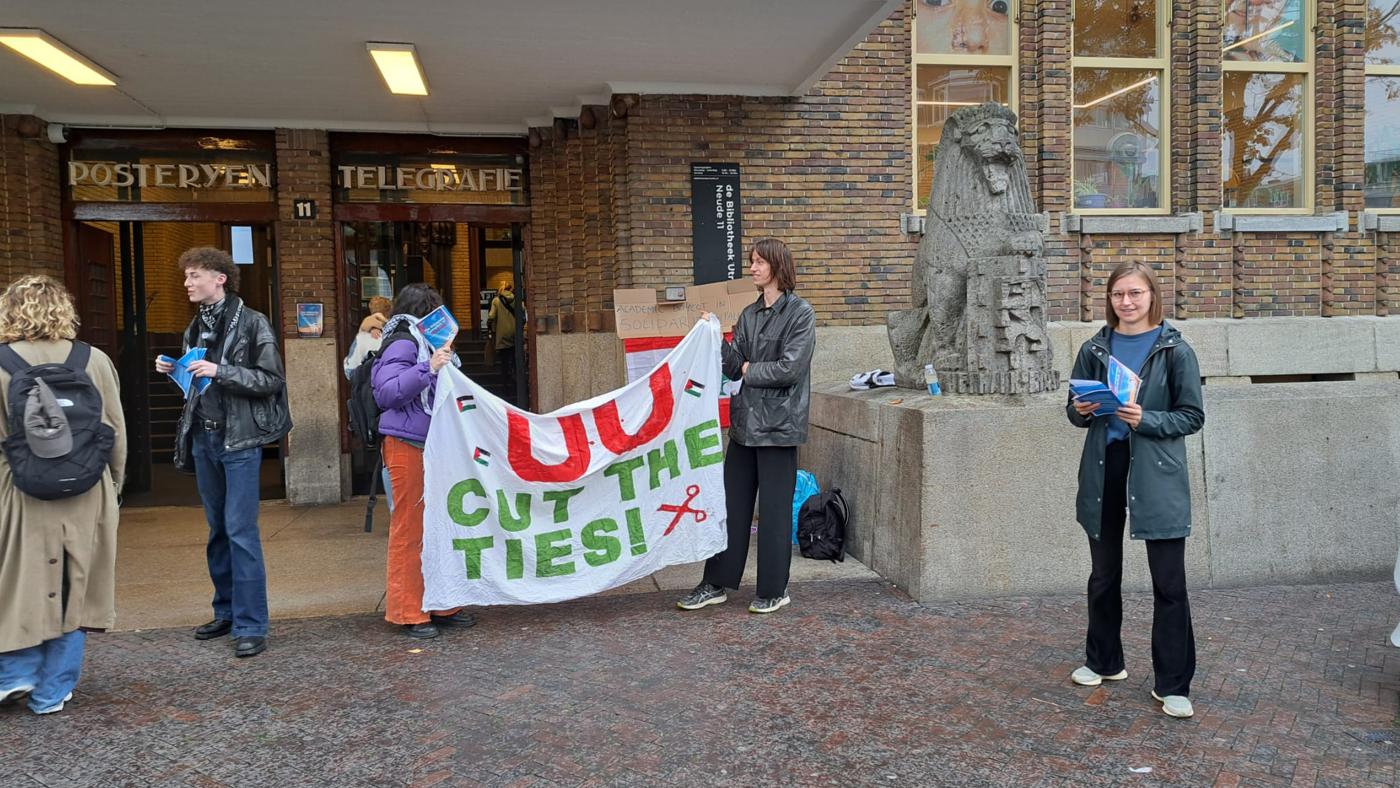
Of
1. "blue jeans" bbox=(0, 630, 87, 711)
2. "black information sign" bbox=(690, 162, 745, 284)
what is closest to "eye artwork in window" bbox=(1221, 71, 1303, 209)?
"black information sign" bbox=(690, 162, 745, 284)

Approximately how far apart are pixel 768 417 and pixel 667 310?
11.9ft

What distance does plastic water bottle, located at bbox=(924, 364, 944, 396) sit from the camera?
6422mm

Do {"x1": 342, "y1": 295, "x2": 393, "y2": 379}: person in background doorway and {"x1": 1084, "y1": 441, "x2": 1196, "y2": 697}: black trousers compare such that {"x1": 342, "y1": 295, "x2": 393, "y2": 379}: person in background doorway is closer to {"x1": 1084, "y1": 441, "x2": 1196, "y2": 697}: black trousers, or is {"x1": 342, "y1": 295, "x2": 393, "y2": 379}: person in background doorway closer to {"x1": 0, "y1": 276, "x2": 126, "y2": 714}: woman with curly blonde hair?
{"x1": 0, "y1": 276, "x2": 126, "y2": 714}: woman with curly blonde hair

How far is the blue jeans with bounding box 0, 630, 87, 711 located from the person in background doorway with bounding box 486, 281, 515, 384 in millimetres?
6569

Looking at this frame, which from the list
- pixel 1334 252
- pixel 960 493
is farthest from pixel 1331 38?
pixel 960 493

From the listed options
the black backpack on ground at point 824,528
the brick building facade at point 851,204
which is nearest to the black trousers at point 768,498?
the black backpack on ground at point 824,528

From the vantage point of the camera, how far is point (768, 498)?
556 centimetres

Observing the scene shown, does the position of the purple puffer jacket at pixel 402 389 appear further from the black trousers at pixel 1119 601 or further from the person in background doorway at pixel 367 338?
the black trousers at pixel 1119 601

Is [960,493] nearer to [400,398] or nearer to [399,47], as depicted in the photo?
[400,398]

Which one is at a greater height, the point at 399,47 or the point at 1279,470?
the point at 399,47

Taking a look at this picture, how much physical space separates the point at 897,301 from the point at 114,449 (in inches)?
287

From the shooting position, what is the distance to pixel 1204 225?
35.9ft

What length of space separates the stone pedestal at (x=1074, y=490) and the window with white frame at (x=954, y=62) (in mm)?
5003

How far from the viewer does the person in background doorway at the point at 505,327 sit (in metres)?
10.6
